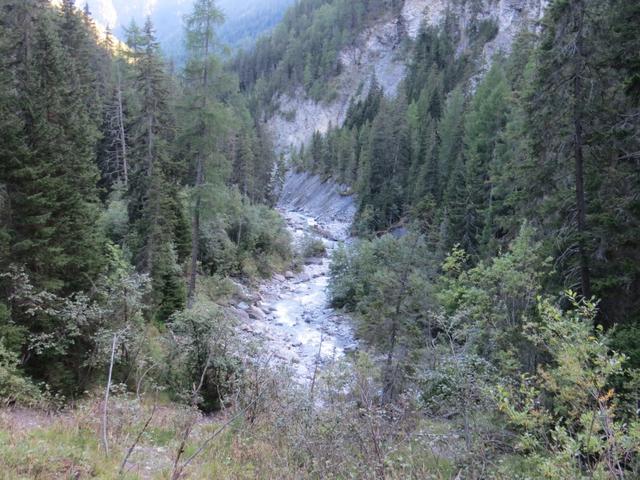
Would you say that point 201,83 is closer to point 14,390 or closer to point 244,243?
point 14,390

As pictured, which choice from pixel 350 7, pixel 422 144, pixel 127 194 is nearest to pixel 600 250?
pixel 127 194

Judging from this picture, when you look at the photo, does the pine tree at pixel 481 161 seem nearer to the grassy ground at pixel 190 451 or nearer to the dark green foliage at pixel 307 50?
the grassy ground at pixel 190 451

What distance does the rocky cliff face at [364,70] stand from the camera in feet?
341

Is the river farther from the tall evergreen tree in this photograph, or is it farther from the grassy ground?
the grassy ground

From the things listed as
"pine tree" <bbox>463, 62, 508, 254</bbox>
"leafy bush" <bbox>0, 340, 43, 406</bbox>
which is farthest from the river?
"pine tree" <bbox>463, 62, 508, 254</bbox>

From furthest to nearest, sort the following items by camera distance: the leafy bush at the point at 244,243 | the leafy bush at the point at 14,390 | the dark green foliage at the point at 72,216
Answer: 1. the leafy bush at the point at 244,243
2. the dark green foliage at the point at 72,216
3. the leafy bush at the point at 14,390

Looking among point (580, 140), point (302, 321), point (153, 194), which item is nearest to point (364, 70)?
point (302, 321)

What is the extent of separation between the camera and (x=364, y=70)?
362ft

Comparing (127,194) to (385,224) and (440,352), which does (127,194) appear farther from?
(385,224)

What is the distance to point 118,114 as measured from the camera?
32.8 meters

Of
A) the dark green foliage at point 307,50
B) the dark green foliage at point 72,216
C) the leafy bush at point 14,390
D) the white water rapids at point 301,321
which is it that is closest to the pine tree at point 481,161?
the white water rapids at point 301,321

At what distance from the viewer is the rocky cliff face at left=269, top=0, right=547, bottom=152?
104 metres

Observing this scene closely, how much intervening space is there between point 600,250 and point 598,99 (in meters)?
3.77

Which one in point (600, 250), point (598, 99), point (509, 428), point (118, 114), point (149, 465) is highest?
point (118, 114)
